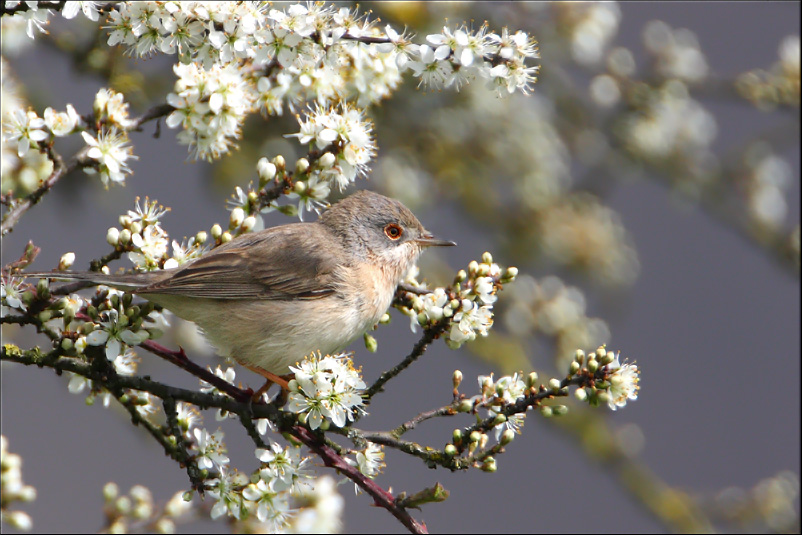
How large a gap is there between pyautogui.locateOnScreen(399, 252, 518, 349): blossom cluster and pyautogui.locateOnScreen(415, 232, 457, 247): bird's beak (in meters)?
0.95

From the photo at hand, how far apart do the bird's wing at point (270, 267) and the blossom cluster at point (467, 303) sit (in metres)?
0.82

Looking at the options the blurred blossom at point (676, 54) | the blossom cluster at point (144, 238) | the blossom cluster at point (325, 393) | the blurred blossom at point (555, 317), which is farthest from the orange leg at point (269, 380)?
the blurred blossom at point (676, 54)

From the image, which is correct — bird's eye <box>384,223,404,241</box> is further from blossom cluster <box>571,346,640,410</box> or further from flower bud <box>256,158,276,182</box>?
blossom cluster <box>571,346,640,410</box>

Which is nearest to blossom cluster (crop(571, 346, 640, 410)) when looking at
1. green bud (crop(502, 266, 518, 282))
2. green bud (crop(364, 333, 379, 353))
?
green bud (crop(502, 266, 518, 282))

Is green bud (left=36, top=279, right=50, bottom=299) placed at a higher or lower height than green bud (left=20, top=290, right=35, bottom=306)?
higher

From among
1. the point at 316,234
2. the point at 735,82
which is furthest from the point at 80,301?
the point at 735,82

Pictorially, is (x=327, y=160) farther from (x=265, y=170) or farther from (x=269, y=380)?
(x=269, y=380)

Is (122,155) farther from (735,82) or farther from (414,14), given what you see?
(735,82)

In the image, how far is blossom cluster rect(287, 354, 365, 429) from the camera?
2.68 m

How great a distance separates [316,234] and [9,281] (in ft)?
4.98

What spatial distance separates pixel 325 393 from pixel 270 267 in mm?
1127

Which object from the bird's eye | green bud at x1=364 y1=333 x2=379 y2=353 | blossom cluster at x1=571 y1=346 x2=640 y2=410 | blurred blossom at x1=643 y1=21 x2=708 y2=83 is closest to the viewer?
blossom cluster at x1=571 y1=346 x2=640 y2=410

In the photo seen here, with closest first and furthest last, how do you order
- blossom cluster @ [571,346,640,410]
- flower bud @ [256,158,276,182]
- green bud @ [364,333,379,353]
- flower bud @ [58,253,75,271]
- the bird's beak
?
blossom cluster @ [571,346,640,410], flower bud @ [58,253,75,271], flower bud @ [256,158,276,182], green bud @ [364,333,379,353], the bird's beak

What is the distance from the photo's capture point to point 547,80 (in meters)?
6.28
